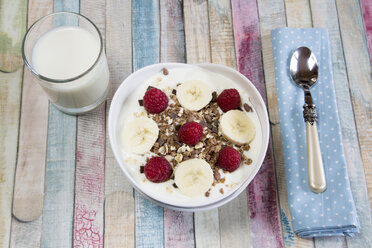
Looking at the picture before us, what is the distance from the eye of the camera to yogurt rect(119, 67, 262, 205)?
111 centimetres

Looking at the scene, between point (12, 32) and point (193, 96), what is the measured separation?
70cm

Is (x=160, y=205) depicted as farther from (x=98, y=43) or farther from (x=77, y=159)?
(x=98, y=43)

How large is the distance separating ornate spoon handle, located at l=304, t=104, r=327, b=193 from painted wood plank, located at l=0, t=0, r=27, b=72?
0.98 meters

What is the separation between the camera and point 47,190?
1.26 metres

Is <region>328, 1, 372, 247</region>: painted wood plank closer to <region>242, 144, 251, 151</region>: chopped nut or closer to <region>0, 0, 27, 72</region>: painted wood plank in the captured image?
<region>242, 144, 251, 151</region>: chopped nut

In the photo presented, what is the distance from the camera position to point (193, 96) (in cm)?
119

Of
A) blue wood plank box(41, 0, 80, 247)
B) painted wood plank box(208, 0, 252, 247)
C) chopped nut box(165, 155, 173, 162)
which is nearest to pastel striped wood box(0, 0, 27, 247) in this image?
blue wood plank box(41, 0, 80, 247)

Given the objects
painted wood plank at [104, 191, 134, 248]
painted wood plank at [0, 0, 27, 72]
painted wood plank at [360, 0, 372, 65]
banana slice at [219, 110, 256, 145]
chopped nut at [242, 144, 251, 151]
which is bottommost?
painted wood plank at [104, 191, 134, 248]

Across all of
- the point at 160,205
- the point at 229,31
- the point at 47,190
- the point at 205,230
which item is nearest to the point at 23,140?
the point at 47,190

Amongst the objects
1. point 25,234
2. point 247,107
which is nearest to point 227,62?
point 247,107

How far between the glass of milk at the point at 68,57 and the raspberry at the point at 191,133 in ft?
1.01

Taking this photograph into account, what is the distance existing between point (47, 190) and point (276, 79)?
82 cm

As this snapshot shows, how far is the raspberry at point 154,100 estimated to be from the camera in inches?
44.9

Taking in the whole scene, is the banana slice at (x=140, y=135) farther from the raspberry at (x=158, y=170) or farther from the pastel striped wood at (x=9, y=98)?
the pastel striped wood at (x=9, y=98)
